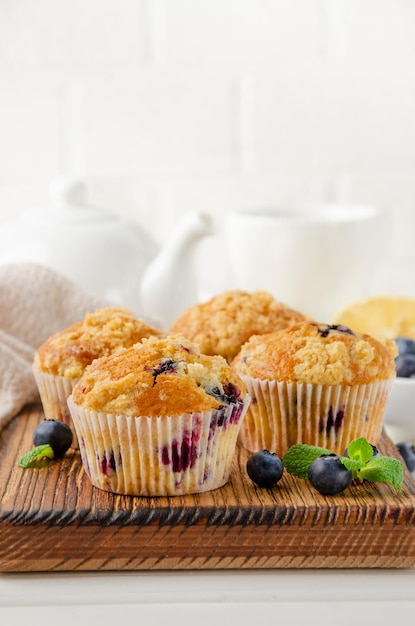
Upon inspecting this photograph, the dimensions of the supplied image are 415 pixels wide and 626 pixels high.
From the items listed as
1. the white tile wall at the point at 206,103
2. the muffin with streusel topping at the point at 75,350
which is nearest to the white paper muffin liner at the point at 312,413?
the muffin with streusel topping at the point at 75,350

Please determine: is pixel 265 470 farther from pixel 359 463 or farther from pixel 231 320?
pixel 231 320

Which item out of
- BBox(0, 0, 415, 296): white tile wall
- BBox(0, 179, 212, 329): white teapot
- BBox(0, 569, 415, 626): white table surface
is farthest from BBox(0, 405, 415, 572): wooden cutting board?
BBox(0, 0, 415, 296): white tile wall

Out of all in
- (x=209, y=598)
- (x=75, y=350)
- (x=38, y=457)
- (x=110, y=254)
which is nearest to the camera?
(x=209, y=598)

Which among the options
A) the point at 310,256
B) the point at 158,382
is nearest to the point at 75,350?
the point at 158,382

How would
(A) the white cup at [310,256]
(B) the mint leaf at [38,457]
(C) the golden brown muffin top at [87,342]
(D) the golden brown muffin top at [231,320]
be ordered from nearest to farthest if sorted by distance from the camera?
1. (B) the mint leaf at [38,457]
2. (C) the golden brown muffin top at [87,342]
3. (D) the golden brown muffin top at [231,320]
4. (A) the white cup at [310,256]

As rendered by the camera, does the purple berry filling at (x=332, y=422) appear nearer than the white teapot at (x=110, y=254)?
Yes

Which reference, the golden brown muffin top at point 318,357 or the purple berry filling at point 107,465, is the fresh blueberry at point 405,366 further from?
the purple berry filling at point 107,465
